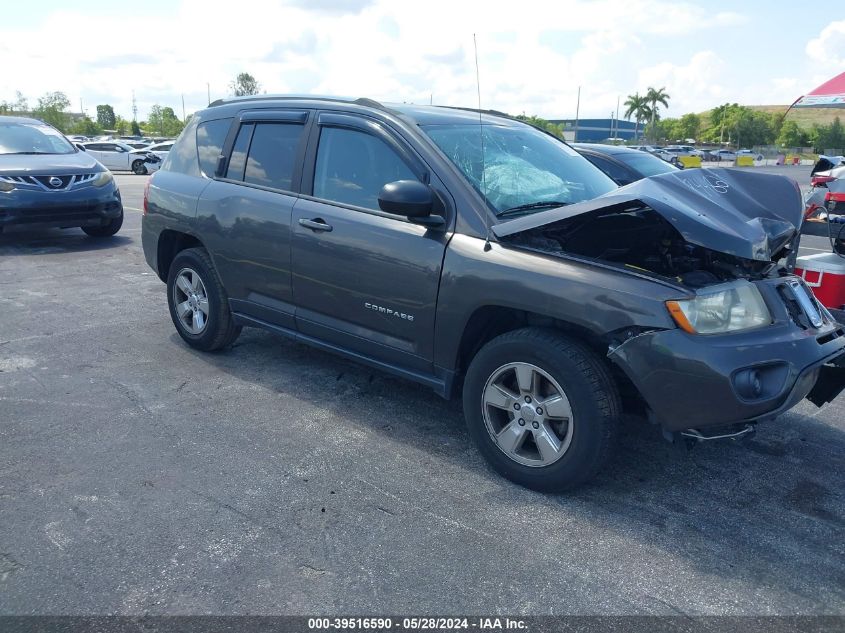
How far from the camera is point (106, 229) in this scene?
10.9 metres

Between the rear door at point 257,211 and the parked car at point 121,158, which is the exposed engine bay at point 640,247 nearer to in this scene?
the rear door at point 257,211

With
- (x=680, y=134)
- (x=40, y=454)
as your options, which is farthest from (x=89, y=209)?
(x=680, y=134)

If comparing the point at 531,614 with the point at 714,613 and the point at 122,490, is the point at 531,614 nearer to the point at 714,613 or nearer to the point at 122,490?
the point at 714,613

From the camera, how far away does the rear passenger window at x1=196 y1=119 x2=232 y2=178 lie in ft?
17.0

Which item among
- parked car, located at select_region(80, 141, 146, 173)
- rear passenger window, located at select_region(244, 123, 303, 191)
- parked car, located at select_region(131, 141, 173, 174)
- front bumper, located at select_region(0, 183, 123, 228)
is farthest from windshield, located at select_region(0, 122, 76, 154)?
parked car, located at select_region(80, 141, 146, 173)

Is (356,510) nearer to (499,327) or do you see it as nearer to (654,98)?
(499,327)

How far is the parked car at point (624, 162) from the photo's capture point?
971cm

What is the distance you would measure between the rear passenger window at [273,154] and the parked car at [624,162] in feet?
18.5

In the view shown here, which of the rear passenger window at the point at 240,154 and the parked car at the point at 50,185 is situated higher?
the rear passenger window at the point at 240,154

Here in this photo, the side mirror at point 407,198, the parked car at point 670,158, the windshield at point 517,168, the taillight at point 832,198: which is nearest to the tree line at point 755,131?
the parked car at point 670,158

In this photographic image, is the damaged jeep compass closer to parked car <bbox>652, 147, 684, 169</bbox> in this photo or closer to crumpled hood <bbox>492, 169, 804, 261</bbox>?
crumpled hood <bbox>492, 169, 804, 261</bbox>

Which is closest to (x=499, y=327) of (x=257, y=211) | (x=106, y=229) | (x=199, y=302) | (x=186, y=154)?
(x=257, y=211)

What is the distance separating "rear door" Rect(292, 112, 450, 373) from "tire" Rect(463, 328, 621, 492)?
0.45 metres

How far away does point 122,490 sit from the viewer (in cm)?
347
